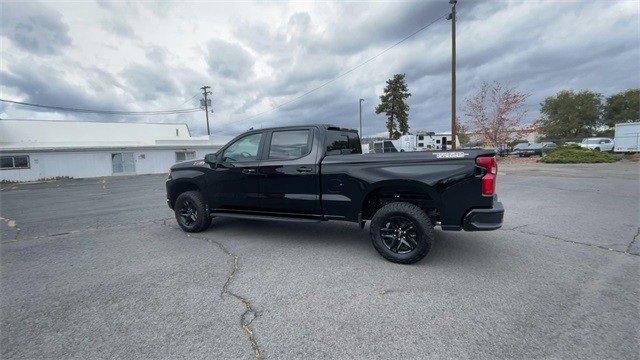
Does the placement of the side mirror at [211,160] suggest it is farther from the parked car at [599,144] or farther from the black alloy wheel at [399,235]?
the parked car at [599,144]

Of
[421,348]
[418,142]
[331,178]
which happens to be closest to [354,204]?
[331,178]

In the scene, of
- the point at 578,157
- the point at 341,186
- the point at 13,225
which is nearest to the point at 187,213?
the point at 341,186

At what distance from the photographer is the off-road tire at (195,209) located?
5469 mm

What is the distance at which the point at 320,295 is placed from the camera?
3164 mm

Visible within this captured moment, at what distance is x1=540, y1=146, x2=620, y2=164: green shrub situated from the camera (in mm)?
19672

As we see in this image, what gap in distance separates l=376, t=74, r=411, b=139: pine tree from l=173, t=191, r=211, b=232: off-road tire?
44.9 m

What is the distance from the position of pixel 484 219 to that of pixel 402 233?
3.24ft

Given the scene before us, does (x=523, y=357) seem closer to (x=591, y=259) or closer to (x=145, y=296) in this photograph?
(x=591, y=259)

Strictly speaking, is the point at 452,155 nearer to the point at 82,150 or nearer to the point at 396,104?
the point at 82,150

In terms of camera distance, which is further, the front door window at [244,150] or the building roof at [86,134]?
the building roof at [86,134]

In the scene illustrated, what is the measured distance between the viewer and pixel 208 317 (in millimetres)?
2783

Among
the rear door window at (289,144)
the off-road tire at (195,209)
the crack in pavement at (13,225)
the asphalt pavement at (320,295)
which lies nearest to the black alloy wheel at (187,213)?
the off-road tire at (195,209)

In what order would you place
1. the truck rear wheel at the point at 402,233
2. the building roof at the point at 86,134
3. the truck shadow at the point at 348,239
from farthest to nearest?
the building roof at the point at 86,134 → the truck shadow at the point at 348,239 → the truck rear wheel at the point at 402,233

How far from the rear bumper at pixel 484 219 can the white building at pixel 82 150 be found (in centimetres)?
3084
